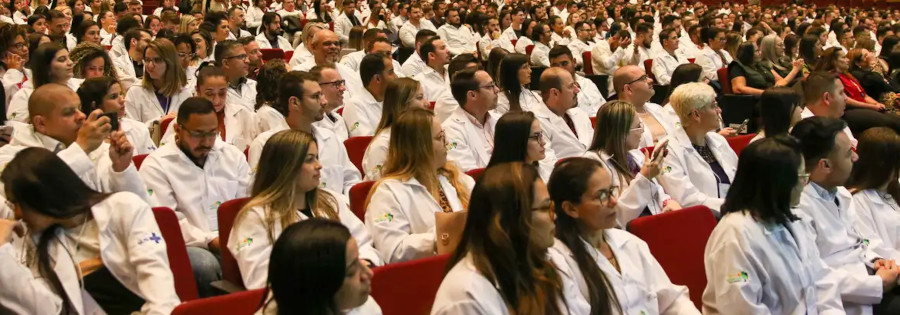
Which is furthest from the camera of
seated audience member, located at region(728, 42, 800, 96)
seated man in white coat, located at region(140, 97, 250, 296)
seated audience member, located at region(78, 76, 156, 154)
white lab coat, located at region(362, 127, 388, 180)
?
seated audience member, located at region(728, 42, 800, 96)

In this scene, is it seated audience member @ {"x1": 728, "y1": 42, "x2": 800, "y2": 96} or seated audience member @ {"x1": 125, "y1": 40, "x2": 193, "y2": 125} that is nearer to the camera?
seated audience member @ {"x1": 125, "y1": 40, "x2": 193, "y2": 125}

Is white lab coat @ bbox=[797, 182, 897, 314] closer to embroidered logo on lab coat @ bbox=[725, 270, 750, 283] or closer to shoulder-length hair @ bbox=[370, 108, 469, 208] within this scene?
embroidered logo on lab coat @ bbox=[725, 270, 750, 283]

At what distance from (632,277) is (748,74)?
6008 millimetres

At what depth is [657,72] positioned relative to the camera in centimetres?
949

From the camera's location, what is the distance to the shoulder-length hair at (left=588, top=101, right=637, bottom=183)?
4.06m

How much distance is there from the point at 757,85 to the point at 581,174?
6062mm

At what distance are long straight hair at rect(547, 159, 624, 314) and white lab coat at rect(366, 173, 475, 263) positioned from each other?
2.32ft

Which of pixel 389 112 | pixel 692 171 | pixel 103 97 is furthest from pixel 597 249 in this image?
pixel 103 97

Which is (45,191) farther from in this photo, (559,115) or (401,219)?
(559,115)

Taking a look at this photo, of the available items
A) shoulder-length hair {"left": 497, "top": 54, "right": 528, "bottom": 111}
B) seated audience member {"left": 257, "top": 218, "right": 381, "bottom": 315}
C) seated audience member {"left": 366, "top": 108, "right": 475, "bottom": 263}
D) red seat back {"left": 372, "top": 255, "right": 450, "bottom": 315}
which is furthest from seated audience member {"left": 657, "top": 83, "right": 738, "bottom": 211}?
seated audience member {"left": 257, "top": 218, "right": 381, "bottom": 315}

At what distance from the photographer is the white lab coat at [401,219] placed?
11.0 ft

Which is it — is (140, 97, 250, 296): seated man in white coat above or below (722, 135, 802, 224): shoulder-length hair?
below

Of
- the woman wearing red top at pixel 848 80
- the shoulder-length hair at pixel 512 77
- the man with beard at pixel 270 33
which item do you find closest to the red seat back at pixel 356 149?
the shoulder-length hair at pixel 512 77

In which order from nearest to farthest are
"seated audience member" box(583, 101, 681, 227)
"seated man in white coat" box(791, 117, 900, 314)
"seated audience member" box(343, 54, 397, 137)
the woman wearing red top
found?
"seated man in white coat" box(791, 117, 900, 314), "seated audience member" box(583, 101, 681, 227), "seated audience member" box(343, 54, 397, 137), the woman wearing red top
